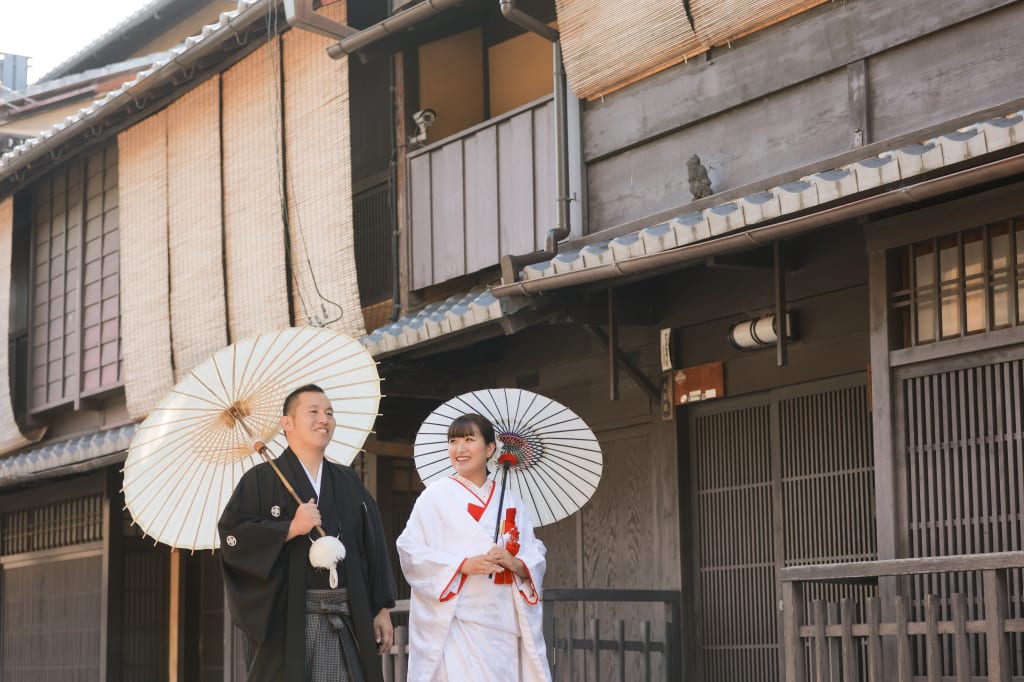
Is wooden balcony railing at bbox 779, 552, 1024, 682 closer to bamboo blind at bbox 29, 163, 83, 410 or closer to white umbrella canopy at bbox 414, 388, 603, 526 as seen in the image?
white umbrella canopy at bbox 414, 388, 603, 526

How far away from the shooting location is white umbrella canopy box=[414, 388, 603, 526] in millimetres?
8562

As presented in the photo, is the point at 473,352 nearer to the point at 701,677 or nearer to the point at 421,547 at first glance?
the point at 701,677

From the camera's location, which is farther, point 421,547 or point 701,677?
point 701,677

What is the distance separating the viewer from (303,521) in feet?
20.6

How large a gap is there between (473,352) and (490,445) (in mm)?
4796

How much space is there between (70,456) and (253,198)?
4.19 meters

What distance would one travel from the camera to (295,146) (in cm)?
1303

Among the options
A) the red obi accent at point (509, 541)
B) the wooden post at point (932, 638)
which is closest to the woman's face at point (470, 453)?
the red obi accent at point (509, 541)

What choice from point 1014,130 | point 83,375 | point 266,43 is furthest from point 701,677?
point 83,375

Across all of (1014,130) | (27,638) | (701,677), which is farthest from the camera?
(27,638)

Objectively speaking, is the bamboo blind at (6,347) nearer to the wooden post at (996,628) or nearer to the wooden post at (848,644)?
the wooden post at (848,644)

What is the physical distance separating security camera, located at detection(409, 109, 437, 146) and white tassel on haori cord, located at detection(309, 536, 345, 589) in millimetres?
6838

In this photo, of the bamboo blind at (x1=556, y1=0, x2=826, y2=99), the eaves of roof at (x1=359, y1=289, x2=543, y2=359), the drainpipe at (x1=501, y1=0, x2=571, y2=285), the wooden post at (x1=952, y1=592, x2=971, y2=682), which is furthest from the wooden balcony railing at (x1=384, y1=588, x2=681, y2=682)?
the bamboo blind at (x1=556, y1=0, x2=826, y2=99)

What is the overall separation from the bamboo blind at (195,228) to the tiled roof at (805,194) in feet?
17.2
